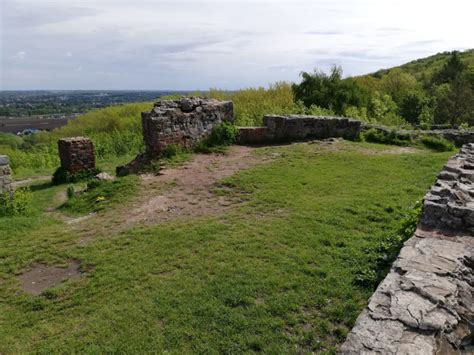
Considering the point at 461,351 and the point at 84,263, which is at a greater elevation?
the point at 461,351

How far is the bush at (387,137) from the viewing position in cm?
1239

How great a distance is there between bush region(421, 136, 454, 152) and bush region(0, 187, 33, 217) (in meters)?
11.2

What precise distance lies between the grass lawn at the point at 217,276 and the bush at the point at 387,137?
4.42m

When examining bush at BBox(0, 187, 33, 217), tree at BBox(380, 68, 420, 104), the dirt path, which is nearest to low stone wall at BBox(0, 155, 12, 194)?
bush at BBox(0, 187, 33, 217)

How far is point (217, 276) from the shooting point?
488 cm

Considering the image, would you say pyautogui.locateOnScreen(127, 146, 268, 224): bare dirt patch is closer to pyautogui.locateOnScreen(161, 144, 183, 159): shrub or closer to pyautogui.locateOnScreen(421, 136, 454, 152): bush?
pyautogui.locateOnScreen(161, 144, 183, 159): shrub

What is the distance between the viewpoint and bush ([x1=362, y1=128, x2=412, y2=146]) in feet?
40.6

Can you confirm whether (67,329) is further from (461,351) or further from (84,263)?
(461,351)

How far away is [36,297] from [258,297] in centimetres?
288

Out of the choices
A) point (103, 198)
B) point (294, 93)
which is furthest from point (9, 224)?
point (294, 93)

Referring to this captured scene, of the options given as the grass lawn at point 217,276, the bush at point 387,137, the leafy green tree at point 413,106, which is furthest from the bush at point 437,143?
the leafy green tree at point 413,106

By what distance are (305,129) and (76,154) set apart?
7064mm

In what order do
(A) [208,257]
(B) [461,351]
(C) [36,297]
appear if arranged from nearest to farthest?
(B) [461,351] → (C) [36,297] → (A) [208,257]

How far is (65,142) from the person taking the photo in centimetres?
1143
